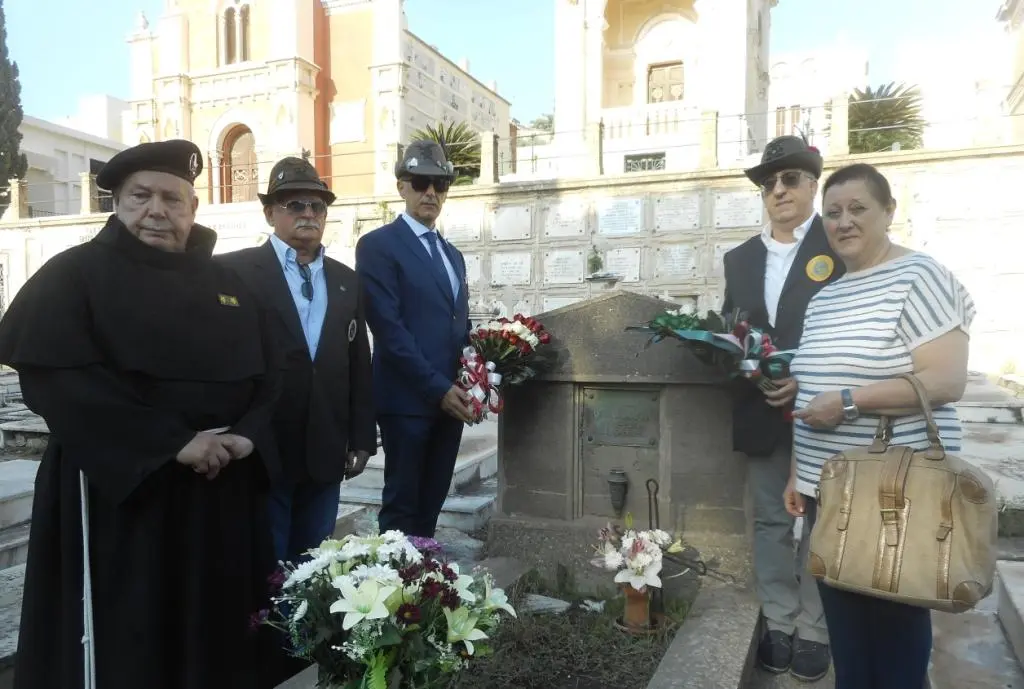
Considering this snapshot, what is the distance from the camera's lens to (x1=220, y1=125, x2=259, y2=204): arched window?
2225 centimetres

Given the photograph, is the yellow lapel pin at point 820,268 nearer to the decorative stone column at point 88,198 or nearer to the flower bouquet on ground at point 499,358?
the flower bouquet on ground at point 499,358

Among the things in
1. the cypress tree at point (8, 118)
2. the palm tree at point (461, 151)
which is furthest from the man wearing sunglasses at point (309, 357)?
the cypress tree at point (8, 118)

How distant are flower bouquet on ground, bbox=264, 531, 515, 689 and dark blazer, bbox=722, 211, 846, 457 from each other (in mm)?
1394

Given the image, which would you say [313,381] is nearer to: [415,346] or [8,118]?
[415,346]

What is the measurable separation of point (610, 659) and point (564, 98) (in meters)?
16.7

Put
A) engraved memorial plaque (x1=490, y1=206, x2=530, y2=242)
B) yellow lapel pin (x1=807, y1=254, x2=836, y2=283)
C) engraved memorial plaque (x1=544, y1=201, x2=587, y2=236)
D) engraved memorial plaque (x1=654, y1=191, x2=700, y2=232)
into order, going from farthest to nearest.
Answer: engraved memorial plaque (x1=490, y1=206, x2=530, y2=242)
engraved memorial plaque (x1=544, y1=201, x2=587, y2=236)
engraved memorial plaque (x1=654, y1=191, x2=700, y2=232)
yellow lapel pin (x1=807, y1=254, x2=836, y2=283)

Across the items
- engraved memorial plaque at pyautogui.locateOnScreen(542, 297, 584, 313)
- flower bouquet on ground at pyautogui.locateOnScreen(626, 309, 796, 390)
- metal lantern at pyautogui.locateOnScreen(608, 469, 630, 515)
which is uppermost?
engraved memorial plaque at pyautogui.locateOnScreen(542, 297, 584, 313)

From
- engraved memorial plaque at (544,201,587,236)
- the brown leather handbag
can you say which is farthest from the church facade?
the brown leather handbag

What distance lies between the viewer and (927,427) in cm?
189

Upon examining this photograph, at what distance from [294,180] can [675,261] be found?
12.7 metres

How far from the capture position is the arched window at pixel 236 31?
2258cm

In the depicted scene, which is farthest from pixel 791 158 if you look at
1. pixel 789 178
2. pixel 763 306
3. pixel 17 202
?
pixel 17 202

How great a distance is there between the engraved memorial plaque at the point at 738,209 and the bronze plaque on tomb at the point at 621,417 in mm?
11615

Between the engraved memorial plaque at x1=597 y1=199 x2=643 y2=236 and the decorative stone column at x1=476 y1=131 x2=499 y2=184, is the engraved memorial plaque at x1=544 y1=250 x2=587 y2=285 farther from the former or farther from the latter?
the decorative stone column at x1=476 y1=131 x2=499 y2=184
